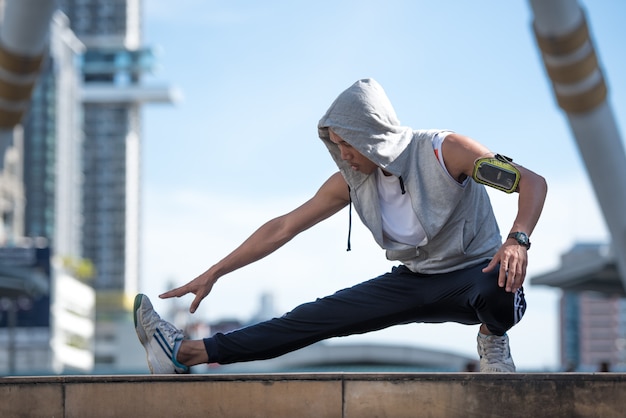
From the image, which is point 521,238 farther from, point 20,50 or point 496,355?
point 20,50

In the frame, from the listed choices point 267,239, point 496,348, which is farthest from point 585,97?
point 496,348

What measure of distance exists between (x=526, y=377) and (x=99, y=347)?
138m

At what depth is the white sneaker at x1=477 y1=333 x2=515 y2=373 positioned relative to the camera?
5.54 meters

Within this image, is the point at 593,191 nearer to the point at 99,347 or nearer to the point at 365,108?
the point at 365,108

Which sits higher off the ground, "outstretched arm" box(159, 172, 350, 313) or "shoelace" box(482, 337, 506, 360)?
"outstretched arm" box(159, 172, 350, 313)

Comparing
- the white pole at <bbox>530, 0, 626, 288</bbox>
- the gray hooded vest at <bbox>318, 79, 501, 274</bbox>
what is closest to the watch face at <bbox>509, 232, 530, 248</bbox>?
the gray hooded vest at <bbox>318, 79, 501, 274</bbox>

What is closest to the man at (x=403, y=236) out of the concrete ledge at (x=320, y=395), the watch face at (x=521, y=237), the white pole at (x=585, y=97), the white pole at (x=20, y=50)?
the watch face at (x=521, y=237)

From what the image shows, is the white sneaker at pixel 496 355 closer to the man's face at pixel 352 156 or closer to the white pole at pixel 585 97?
the man's face at pixel 352 156

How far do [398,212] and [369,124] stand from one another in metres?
0.44

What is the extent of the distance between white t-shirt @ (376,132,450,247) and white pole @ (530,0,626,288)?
1343cm

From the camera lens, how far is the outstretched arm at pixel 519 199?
491 cm

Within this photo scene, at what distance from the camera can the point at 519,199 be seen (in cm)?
518

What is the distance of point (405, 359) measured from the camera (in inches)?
2940

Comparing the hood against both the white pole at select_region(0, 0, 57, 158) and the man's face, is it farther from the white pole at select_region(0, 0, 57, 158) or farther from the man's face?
the white pole at select_region(0, 0, 57, 158)
